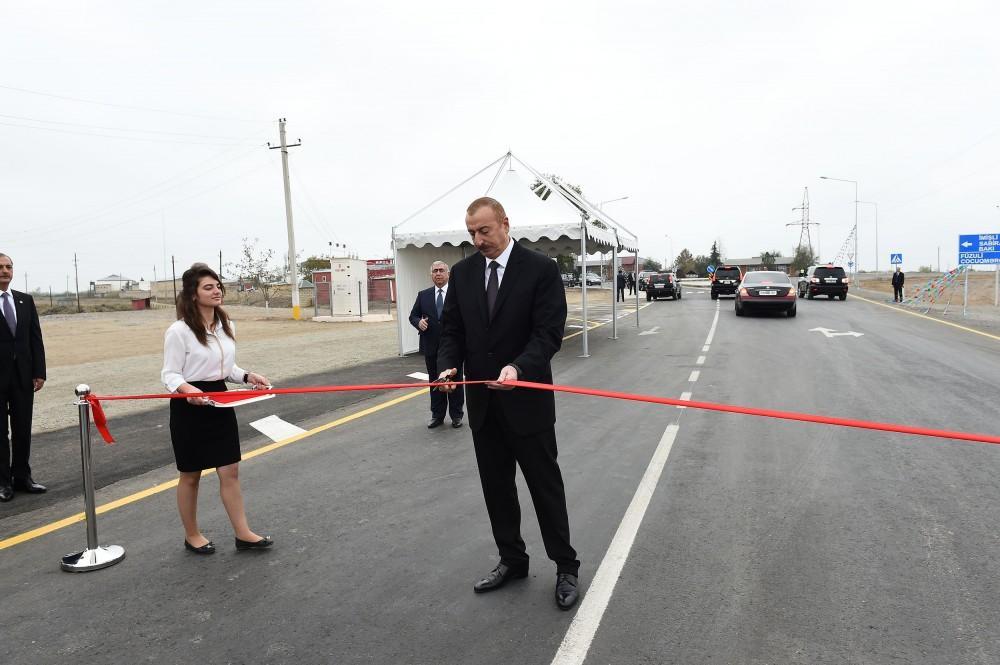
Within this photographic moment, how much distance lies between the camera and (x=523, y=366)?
9.98 feet

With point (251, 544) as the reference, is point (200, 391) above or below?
above

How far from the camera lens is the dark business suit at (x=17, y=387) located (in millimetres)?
4973

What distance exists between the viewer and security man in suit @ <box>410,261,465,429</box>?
705 centimetres

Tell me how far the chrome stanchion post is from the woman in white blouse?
0.46m

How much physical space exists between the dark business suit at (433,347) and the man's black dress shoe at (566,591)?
3947 mm

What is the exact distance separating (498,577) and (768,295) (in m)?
19.6

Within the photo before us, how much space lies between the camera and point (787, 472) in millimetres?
5082

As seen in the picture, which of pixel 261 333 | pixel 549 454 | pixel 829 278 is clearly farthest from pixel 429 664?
pixel 829 278

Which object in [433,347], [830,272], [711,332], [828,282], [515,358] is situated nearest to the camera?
[515,358]

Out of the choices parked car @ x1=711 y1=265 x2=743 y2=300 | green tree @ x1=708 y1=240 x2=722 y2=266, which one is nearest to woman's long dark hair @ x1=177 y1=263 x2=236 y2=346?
parked car @ x1=711 y1=265 x2=743 y2=300

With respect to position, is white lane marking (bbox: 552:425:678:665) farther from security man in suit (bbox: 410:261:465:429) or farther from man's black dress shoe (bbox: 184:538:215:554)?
security man in suit (bbox: 410:261:465:429)

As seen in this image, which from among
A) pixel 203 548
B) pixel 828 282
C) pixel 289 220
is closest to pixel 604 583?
pixel 203 548

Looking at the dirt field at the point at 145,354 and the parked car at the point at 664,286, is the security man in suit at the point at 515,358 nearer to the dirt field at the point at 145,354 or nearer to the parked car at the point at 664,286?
the dirt field at the point at 145,354

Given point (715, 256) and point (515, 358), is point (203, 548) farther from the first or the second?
point (715, 256)
